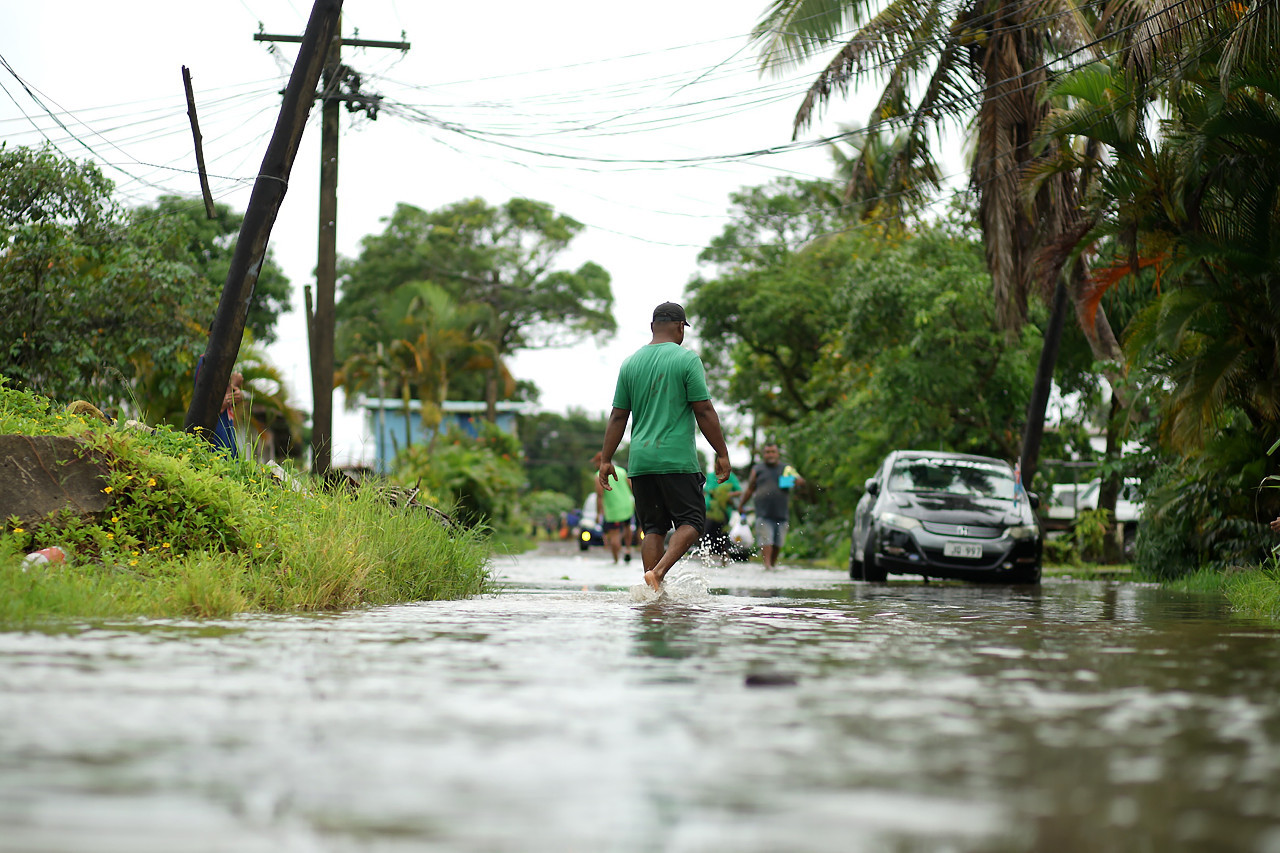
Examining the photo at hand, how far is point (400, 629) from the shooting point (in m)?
6.49

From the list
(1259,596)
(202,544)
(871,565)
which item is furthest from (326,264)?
(1259,596)

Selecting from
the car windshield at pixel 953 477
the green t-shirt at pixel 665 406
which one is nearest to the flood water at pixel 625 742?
the green t-shirt at pixel 665 406

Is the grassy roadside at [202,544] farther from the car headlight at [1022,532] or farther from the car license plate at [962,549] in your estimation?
the car headlight at [1022,532]

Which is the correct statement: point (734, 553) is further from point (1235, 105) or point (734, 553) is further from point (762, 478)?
point (1235, 105)

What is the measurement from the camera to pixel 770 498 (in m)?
20.8

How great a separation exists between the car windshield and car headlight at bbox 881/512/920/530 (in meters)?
0.77

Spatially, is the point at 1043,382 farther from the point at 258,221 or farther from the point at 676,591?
the point at 258,221

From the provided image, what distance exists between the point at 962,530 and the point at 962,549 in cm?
25

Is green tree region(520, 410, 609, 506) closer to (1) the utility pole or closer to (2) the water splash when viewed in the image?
(1) the utility pole

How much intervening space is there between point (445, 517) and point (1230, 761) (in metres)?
7.99

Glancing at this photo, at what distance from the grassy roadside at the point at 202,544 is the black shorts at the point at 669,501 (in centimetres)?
140

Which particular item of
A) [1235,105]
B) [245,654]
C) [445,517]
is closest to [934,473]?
[1235,105]

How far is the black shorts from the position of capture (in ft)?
30.8

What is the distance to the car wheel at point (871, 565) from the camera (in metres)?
15.9
